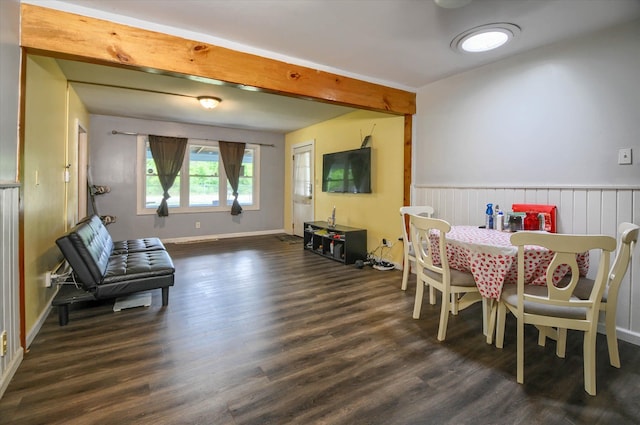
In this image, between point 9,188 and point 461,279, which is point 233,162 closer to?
point 9,188

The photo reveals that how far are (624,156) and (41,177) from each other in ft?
15.0

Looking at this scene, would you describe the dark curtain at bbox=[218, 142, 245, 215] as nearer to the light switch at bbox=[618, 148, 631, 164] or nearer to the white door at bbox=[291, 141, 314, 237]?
the white door at bbox=[291, 141, 314, 237]

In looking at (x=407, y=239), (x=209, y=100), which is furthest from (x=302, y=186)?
(x=407, y=239)

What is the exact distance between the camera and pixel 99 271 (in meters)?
A: 2.48

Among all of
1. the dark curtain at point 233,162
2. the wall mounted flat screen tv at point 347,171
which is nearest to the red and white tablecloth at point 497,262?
the wall mounted flat screen tv at point 347,171

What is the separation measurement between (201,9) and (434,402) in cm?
291

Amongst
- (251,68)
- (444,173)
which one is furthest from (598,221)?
(251,68)

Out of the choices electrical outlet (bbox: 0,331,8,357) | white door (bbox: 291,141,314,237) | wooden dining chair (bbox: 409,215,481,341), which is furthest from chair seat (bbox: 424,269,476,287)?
white door (bbox: 291,141,314,237)

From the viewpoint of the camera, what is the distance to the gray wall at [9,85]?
166 centimetres

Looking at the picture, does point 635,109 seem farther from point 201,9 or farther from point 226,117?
point 226,117

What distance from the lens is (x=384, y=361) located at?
1980mm

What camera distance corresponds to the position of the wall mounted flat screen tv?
449 cm

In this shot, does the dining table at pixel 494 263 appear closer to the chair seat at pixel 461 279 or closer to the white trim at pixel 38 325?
the chair seat at pixel 461 279

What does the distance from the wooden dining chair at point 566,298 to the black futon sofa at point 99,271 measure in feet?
9.04
